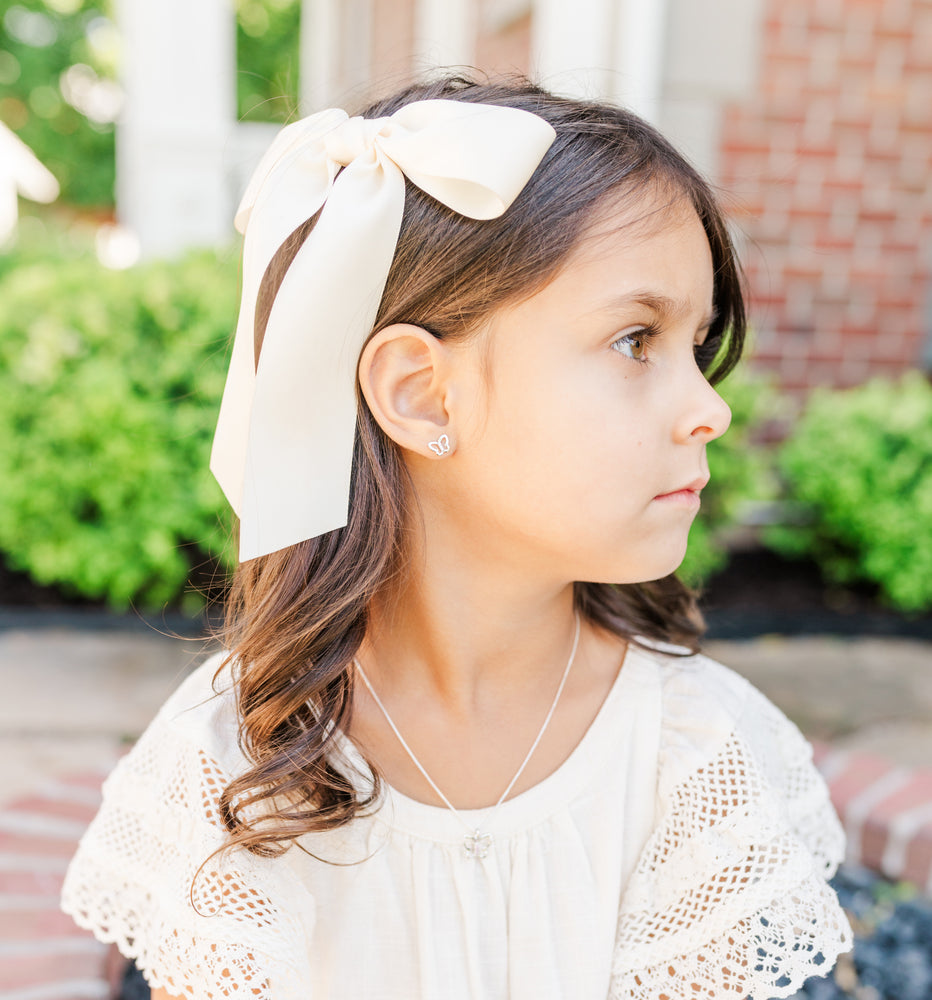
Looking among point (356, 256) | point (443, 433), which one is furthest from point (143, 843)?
point (356, 256)

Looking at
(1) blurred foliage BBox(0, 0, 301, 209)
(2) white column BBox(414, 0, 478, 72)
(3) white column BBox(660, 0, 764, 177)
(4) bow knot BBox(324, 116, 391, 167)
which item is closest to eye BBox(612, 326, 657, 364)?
(4) bow knot BBox(324, 116, 391, 167)

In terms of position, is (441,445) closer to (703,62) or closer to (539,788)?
(539,788)

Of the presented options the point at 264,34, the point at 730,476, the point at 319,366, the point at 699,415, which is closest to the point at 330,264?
the point at 319,366

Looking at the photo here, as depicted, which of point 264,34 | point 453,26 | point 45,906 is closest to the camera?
point 45,906

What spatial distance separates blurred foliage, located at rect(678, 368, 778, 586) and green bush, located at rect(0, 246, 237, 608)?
5.43 ft

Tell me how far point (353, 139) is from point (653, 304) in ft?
1.45

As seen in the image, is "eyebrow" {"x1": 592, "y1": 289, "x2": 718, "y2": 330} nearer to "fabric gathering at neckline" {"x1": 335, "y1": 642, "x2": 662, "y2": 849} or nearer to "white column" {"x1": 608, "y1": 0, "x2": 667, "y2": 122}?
"fabric gathering at neckline" {"x1": 335, "y1": 642, "x2": 662, "y2": 849}

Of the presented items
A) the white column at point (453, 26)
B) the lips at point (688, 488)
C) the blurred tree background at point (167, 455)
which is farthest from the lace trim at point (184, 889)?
the white column at point (453, 26)

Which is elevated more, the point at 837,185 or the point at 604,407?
the point at 837,185

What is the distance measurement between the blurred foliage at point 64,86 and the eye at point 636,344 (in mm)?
24206

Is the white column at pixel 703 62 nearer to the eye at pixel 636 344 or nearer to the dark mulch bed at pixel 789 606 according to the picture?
the dark mulch bed at pixel 789 606

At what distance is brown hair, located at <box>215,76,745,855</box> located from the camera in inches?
49.5

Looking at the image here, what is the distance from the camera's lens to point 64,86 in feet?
75.9

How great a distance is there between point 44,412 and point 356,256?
8.23ft
